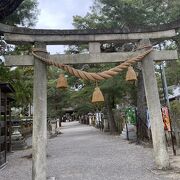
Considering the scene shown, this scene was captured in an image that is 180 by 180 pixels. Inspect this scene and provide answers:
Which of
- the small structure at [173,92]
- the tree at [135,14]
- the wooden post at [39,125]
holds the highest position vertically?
the tree at [135,14]

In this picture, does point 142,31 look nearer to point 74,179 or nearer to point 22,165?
point 74,179

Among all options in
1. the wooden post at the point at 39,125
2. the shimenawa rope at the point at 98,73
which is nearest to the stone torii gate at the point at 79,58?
the wooden post at the point at 39,125

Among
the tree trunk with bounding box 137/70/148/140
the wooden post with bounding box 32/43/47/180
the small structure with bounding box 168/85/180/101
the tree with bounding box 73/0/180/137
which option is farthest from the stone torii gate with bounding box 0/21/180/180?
the small structure with bounding box 168/85/180/101

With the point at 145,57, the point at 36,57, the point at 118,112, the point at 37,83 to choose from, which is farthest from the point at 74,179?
the point at 118,112

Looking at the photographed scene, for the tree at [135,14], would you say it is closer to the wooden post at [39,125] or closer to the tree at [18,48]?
the tree at [18,48]

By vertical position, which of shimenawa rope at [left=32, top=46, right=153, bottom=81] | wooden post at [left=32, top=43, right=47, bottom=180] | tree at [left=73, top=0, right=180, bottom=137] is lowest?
wooden post at [left=32, top=43, right=47, bottom=180]

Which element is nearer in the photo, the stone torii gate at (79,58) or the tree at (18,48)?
the stone torii gate at (79,58)

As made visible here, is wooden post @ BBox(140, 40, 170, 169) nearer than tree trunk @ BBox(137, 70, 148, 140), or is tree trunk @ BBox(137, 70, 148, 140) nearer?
wooden post @ BBox(140, 40, 170, 169)

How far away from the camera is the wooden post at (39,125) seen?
A: 7215 mm

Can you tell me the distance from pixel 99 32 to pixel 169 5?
25.5ft

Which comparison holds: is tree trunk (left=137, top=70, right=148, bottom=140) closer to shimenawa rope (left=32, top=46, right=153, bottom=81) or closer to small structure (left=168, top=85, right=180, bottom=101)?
small structure (left=168, top=85, right=180, bottom=101)

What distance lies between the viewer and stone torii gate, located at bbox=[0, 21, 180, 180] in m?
7.35

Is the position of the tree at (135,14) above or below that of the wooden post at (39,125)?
above

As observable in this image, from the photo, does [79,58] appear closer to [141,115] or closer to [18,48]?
[18,48]
